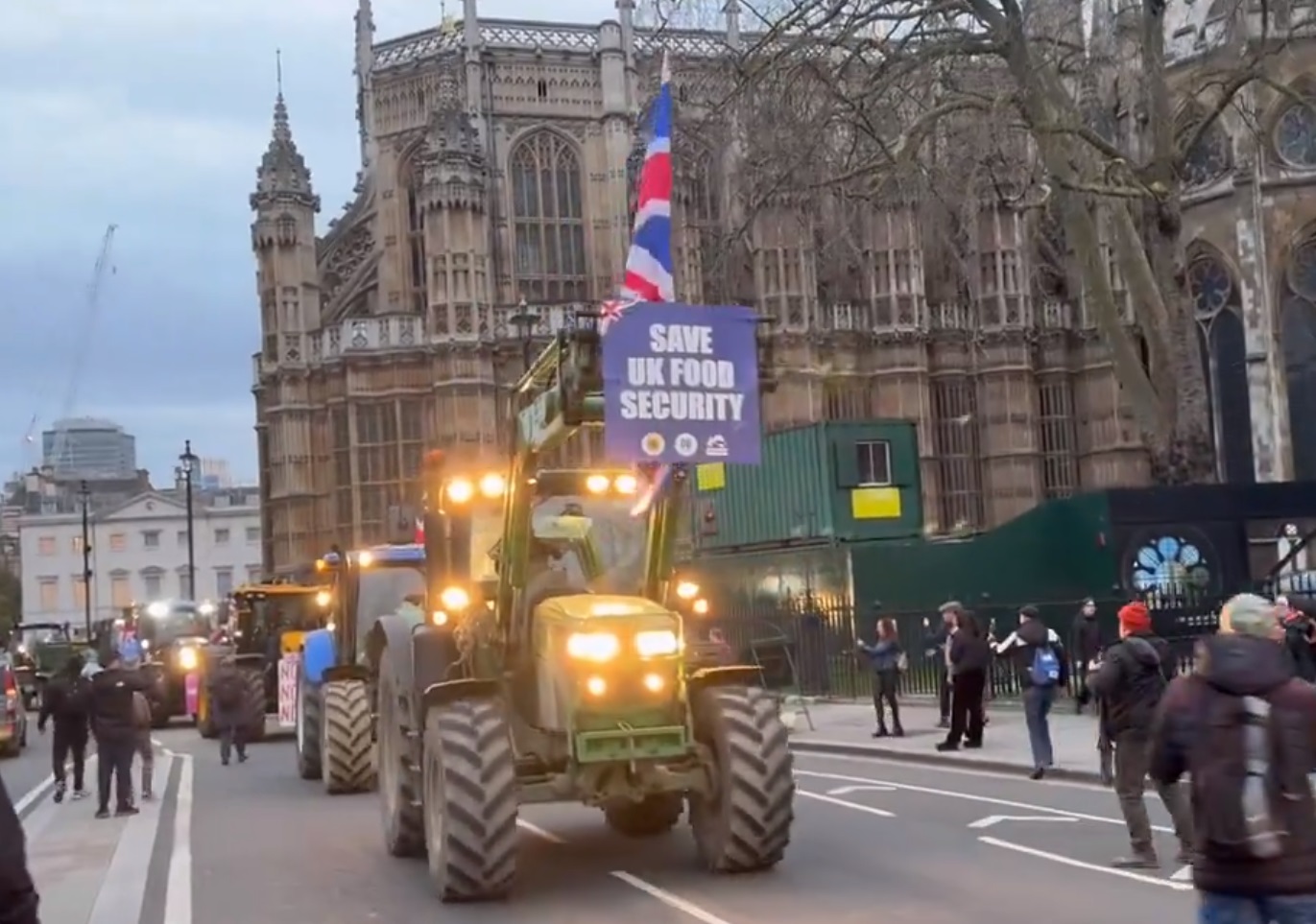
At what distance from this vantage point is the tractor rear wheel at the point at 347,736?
17031 mm

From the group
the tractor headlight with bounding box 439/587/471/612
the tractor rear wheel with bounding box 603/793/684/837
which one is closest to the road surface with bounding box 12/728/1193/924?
the tractor rear wheel with bounding box 603/793/684/837

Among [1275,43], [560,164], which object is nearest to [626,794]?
[1275,43]

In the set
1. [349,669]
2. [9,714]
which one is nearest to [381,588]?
[349,669]

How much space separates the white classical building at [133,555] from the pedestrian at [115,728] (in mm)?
81816

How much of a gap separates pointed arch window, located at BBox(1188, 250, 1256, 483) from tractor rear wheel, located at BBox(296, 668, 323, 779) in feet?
98.5

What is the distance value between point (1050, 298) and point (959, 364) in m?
3.47

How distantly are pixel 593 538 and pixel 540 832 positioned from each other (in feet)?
10.7

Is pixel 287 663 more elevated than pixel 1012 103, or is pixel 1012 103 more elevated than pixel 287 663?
pixel 1012 103

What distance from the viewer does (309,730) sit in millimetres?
18859

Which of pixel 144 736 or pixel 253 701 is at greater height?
pixel 144 736

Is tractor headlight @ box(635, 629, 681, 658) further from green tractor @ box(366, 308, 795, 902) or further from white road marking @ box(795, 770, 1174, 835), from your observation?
white road marking @ box(795, 770, 1174, 835)

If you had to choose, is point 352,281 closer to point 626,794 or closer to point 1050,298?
point 1050,298

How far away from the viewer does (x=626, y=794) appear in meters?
10.4

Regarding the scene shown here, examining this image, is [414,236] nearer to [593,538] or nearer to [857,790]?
[857,790]
